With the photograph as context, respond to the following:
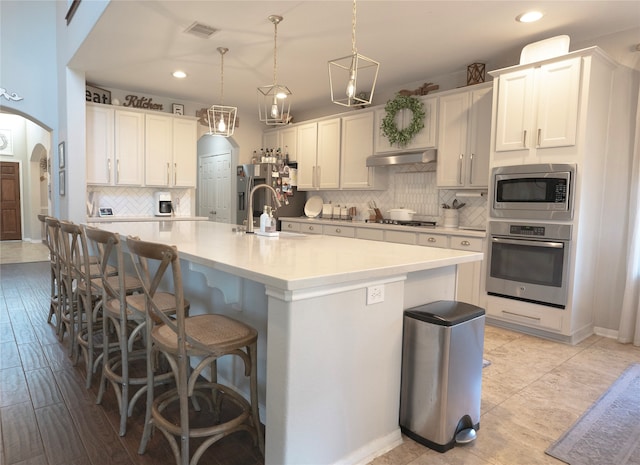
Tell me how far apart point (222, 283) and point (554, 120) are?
302cm

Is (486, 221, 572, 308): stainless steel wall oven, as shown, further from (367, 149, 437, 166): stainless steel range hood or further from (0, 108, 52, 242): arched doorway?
(0, 108, 52, 242): arched doorway

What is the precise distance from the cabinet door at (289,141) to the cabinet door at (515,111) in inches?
134

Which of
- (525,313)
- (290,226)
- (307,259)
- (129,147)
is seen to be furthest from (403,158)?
(129,147)

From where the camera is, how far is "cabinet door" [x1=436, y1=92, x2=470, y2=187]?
14.2 feet

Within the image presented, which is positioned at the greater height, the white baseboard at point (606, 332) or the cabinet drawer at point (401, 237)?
the cabinet drawer at point (401, 237)

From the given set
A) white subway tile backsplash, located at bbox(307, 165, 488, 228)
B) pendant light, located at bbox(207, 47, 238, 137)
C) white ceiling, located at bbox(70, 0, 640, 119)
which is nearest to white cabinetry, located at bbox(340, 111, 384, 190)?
white subway tile backsplash, located at bbox(307, 165, 488, 228)

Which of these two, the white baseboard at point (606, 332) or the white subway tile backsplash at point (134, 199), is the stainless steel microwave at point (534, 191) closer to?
the white baseboard at point (606, 332)

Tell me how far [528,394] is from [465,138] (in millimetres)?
2672

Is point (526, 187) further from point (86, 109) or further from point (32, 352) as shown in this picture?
point (86, 109)

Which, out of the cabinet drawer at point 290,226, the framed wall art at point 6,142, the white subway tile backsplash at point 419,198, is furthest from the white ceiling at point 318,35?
the framed wall art at point 6,142

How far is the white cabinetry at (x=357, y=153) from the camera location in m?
5.36

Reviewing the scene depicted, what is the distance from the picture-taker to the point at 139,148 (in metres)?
5.79

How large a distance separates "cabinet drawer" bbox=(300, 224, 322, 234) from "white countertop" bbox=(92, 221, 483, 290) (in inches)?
118

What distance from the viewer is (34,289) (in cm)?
512
